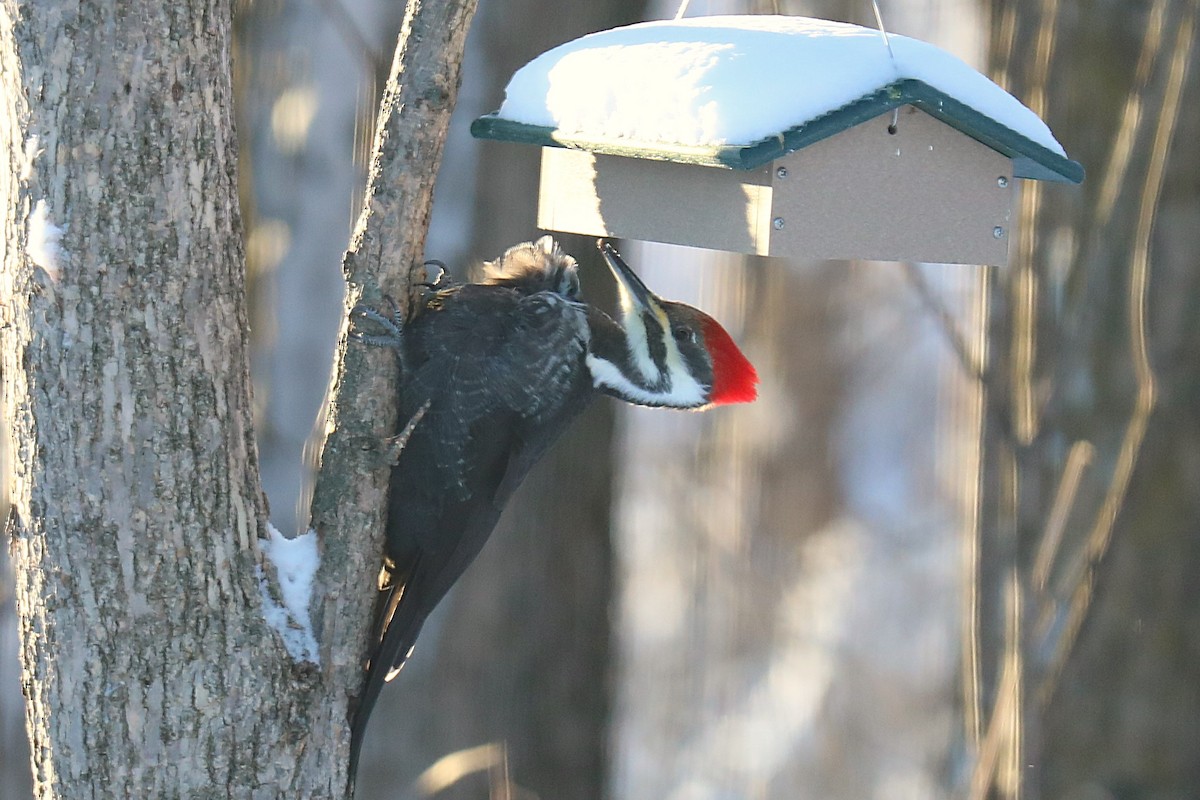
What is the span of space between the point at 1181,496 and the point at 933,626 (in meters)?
5.70

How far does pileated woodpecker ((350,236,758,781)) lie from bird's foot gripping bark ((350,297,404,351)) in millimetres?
68

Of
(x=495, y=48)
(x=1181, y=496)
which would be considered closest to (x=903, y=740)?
(x=1181, y=496)

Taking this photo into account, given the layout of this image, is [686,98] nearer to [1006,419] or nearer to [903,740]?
[1006,419]

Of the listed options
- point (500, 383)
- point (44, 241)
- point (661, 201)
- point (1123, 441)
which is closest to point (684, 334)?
point (500, 383)

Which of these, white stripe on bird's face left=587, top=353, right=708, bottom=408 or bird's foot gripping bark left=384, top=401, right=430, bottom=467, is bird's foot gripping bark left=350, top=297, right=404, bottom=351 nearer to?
bird's foot gripping bark left=384, top=401, right=430, bottom=467

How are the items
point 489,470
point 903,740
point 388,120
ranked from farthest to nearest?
point 903,740 → point 489,470 → point 388,120

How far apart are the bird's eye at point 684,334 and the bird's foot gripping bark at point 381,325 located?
77cm

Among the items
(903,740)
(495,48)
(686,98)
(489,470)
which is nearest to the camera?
(686,98)

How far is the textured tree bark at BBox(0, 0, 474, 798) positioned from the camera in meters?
2.27

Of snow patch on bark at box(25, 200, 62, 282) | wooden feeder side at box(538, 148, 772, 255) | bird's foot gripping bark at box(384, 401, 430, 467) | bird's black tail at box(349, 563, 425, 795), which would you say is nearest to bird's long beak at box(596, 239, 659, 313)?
wooden feeder side at box(538, 148, 772, 255)

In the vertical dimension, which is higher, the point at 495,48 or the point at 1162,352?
the point at 495,48

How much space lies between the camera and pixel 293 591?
2.56 meters

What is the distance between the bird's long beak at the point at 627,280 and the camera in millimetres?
2875

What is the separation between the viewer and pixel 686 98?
90.6 inches
